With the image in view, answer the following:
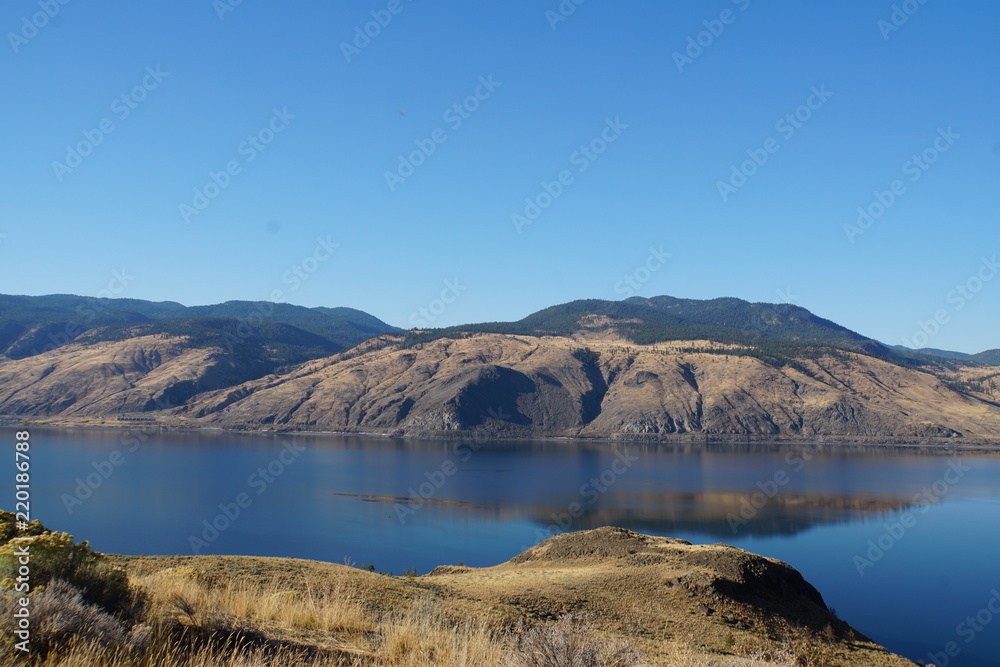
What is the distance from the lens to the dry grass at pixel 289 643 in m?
6.49

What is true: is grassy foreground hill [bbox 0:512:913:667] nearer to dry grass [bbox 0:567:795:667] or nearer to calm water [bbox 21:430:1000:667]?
dry grass [bbox 0:567:795:667]

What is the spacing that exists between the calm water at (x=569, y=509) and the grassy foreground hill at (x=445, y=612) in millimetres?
13591

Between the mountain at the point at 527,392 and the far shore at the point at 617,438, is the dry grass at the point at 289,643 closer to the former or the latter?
the far shore at the point at 617,438

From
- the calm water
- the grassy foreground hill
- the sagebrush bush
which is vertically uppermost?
the sagebrush bush

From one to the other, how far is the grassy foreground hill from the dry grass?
0.09ft

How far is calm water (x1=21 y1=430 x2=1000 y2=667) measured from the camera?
38.5 meters

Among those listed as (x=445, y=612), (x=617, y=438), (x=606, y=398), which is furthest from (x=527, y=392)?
(x=445, y=612)

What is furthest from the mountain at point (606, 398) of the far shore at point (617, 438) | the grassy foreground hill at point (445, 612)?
the grassy foreground hill at point (445, 612)

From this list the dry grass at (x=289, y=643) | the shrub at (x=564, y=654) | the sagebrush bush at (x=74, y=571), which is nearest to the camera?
the dry grass at (x=289, y=643)

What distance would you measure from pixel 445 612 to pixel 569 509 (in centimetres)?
4583

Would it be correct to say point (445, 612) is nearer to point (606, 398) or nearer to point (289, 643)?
point (289, 643)

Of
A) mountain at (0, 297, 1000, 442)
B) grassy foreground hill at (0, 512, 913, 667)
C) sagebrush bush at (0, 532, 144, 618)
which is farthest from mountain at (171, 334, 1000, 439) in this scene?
sagebrush bush at (0, 532, 144, 618)

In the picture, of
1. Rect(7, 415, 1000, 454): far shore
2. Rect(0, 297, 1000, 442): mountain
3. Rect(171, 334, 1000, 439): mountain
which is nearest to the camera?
Rect(7, 415, 1000, 454): far shore

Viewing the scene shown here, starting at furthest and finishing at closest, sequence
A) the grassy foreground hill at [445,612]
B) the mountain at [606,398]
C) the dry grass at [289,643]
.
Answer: the mountain at [606,398] → the grassy foreground hill at [445,612] → the dry grass at [289,643]
